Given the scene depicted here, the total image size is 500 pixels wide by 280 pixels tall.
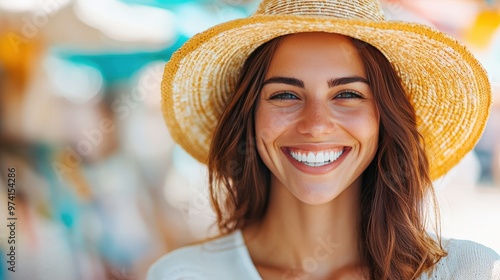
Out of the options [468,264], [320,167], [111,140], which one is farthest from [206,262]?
[111,140]

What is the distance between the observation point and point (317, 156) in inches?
56.0

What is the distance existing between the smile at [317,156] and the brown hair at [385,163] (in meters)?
0.14

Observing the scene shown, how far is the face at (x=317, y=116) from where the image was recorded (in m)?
1.39

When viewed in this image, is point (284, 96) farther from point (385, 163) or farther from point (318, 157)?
point (385, 163)

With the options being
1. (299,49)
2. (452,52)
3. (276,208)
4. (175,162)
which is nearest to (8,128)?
(175,162)

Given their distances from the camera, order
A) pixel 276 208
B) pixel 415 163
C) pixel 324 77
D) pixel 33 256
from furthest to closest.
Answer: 1. pixel 33 256
2. pixel 276 208
3. pixel 415 163
4. pixel 324 77

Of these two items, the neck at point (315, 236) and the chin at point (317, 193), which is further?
the neck at point (315, 236)

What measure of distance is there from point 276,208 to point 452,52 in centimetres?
58

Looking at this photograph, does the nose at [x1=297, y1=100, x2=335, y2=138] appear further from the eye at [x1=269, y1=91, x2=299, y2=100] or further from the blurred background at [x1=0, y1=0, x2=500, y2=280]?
the blurred background at [x1=0, y1=0, x2=500, y2=280]

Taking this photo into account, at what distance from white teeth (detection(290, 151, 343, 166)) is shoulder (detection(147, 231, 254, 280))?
0.31 metres

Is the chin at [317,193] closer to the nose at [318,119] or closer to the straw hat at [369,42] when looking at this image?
the nose at [318,119]

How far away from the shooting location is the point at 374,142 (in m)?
1.46

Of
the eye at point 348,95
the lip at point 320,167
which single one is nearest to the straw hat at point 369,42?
the eye at point 348,95

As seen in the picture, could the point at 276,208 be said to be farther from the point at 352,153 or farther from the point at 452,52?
the point at 452,52
